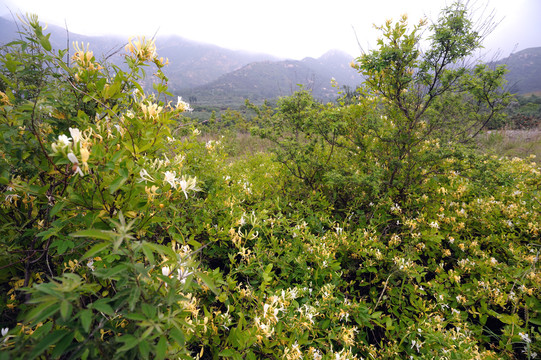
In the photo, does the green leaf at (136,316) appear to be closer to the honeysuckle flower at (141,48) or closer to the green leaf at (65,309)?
the green leaf at (65,309)

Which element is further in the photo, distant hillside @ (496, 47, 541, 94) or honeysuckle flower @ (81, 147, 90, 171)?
distant hillside @ (496, 47, 541, 94)

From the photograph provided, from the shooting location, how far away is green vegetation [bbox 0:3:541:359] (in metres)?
0.82

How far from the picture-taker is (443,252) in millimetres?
2455

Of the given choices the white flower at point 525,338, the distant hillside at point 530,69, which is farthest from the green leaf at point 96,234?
the distant hillside at point 530,69

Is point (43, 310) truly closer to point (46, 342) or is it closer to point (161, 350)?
point (46, 342)

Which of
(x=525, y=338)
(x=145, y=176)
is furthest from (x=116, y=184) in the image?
(x=525, y=338)

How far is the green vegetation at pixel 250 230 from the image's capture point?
2.71 feet

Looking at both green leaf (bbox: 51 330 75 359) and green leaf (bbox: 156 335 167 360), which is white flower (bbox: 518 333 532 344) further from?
green leaf (bbox: 51 330 75 359)

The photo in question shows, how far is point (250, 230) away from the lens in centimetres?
199

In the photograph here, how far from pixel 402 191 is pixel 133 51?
3.41 metres

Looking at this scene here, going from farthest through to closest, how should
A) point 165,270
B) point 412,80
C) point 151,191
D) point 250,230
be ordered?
point 412,80
point 250,230
point 151,191
point 165,270

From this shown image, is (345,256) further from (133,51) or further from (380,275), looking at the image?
(133,51)

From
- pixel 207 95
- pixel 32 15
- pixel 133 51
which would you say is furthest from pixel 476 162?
pixel 207 95

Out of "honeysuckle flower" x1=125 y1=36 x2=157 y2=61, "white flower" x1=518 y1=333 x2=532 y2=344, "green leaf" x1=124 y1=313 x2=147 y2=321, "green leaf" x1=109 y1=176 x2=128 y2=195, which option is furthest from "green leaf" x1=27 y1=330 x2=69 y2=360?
"white flower" x1=518 y1=333 x2=532 y2=344
